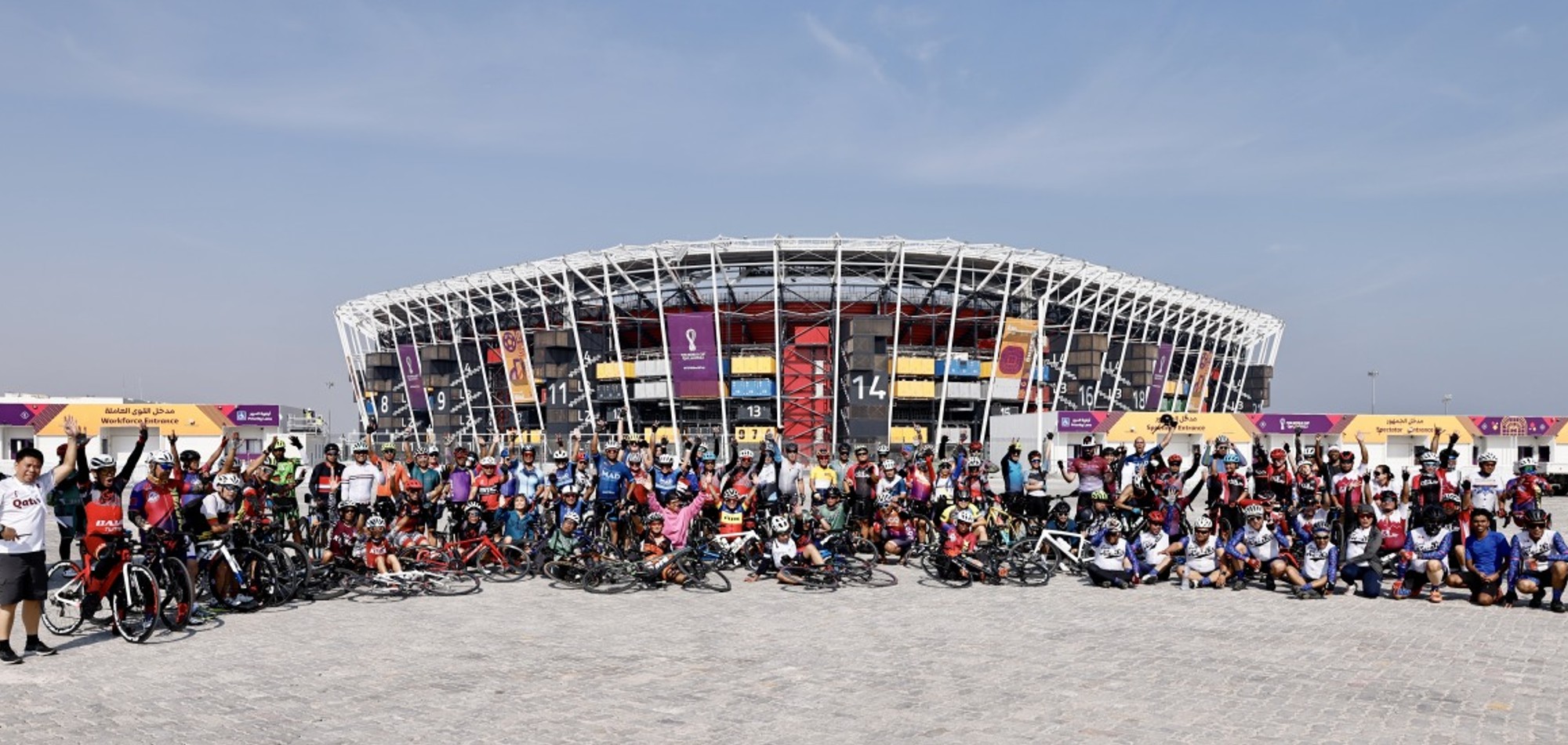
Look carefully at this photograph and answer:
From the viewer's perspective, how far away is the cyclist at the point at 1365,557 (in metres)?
14.0

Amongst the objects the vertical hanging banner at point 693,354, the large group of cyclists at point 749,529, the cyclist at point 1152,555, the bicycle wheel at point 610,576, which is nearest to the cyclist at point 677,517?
the large group of cyclists at point 749,529

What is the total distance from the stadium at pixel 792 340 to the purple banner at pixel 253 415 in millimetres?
18797

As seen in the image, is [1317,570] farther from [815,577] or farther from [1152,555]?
[815,577]

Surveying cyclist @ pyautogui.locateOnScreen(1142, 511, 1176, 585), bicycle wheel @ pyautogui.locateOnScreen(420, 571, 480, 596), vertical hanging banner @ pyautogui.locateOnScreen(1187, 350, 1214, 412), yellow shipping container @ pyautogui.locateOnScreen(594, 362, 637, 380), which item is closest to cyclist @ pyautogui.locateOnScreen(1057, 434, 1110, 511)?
cyclist @ pyautogui.locateOnScreen(1142, 511, 1176, 585)

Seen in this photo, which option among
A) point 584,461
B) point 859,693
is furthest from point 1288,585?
point 584,461

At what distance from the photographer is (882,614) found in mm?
12570

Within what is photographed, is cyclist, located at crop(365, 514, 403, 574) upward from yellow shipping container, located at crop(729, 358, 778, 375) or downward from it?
downward

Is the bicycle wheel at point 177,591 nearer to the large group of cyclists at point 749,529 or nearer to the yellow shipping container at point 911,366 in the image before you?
the large group of cyclists at point 749,529

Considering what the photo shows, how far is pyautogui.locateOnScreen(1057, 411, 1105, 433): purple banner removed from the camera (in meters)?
49.8

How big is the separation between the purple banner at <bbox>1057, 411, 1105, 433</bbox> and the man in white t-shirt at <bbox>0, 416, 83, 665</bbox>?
146 ft

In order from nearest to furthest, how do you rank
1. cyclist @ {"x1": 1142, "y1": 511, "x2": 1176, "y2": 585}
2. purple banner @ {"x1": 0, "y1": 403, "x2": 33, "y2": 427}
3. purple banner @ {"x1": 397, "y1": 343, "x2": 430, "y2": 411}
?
cyclist @ {"x1": 1142, "y1": 511, "x2": 1176, "y2": 585}, purple banner @ {"x1": 0, "y1": 403, "x2": 33, "y2": 427}, purple banner @ {"x1": 397, "y1": 343, "x2": 430, "y2": 411}

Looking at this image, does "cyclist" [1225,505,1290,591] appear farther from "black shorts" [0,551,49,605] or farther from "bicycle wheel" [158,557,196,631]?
"black shorts" [0,551,49,605]

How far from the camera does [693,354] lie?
67562 mm

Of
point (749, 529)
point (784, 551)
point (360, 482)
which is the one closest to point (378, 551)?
point (360, 482)
